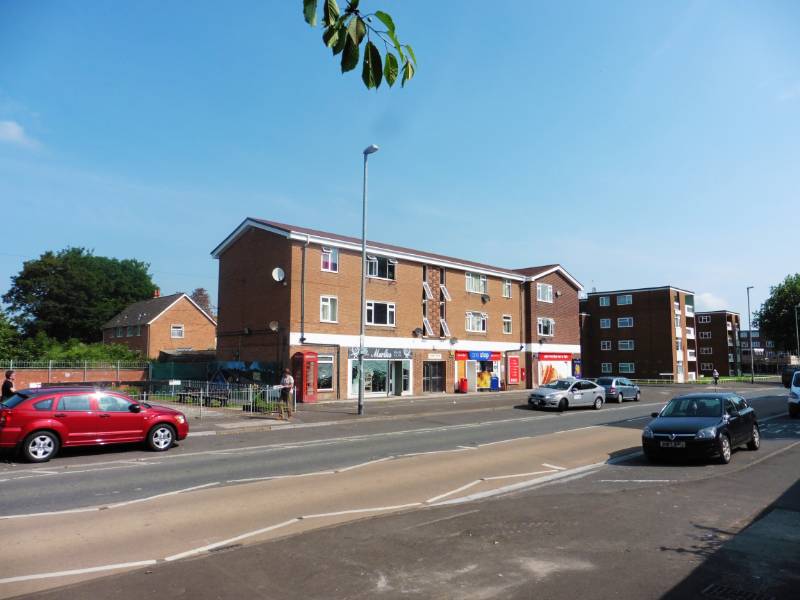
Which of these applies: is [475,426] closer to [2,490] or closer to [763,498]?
[763,498]

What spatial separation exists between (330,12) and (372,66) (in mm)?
343

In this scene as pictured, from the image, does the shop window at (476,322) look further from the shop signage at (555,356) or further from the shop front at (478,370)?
the shop signage at (555,356)

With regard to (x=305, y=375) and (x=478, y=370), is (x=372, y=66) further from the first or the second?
(x=478, y=370)

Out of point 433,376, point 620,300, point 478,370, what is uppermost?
point 620,300

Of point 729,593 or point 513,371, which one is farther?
point 513,371

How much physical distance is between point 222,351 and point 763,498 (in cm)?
3124

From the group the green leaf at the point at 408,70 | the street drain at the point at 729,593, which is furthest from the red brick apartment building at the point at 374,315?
the green leaf at the point at 408,70

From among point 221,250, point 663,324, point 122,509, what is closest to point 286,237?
point 221,250

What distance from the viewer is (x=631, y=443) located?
15672 mm

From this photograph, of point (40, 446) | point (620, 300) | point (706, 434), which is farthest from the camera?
point (620, 300)

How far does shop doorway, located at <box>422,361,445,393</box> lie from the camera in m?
36.7

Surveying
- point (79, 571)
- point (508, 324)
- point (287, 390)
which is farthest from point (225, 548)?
point (508, 324)

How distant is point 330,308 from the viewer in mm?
31562

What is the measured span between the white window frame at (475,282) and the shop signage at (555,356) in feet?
26.9
